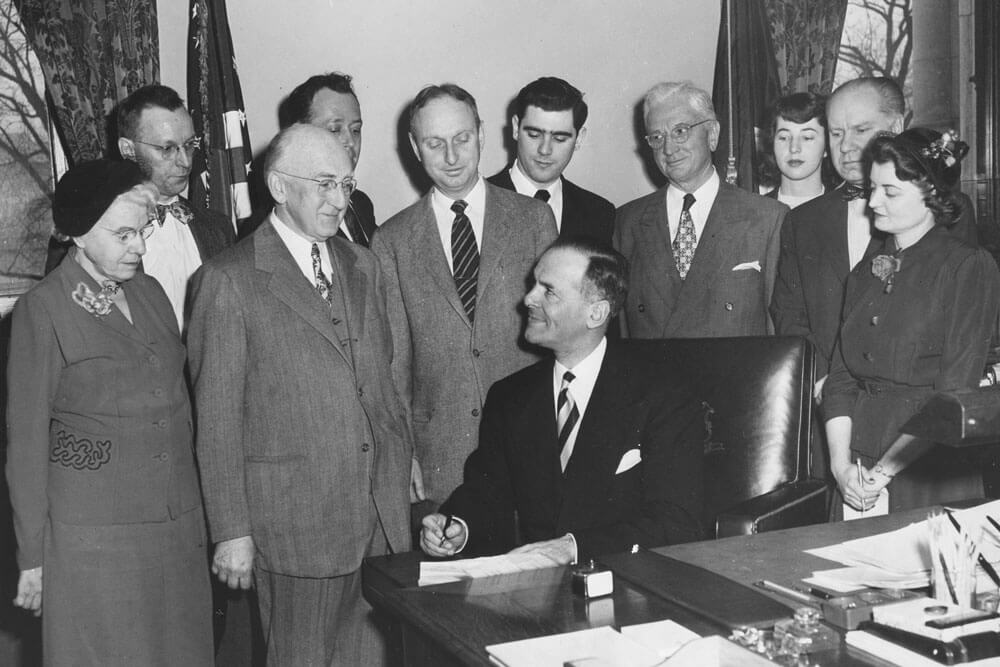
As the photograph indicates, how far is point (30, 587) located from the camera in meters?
2.85

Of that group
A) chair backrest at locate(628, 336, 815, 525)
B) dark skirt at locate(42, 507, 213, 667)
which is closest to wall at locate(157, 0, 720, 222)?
dark skirt at locate(42, 507, 213, 667)

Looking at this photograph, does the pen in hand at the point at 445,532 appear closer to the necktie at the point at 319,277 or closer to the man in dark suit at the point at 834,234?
the necktie at the point at 319,277

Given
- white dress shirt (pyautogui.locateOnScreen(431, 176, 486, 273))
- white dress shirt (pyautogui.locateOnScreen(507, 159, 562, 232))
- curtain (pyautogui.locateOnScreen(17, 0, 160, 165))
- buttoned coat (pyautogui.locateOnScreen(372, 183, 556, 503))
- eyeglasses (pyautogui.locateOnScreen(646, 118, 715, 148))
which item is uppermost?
curtain (pyautogui.locateOnScreen(17, 0, 160, 165))

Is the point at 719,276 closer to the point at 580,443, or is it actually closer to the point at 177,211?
the point at 580,443

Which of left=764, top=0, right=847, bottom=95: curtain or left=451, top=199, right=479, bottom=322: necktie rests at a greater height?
left=764, top=0, right=847, bottom=95: curtain

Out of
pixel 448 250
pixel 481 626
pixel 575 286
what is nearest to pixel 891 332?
pixel 575 286

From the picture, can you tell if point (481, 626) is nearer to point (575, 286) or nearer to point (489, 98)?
point (575, 286)

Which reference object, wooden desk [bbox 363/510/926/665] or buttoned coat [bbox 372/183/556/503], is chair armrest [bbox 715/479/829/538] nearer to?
wooden desk [bbox 363/510/926/665]

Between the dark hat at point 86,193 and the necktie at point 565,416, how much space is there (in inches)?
53.3

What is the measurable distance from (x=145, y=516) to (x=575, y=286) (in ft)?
4.47

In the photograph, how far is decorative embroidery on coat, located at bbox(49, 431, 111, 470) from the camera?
2.86 metres

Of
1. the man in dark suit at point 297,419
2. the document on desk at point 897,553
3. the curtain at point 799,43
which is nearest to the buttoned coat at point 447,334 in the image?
the man in dark suit at point 297,419

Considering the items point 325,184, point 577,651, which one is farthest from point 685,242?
point 577,651

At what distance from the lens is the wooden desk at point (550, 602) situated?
1735mm
